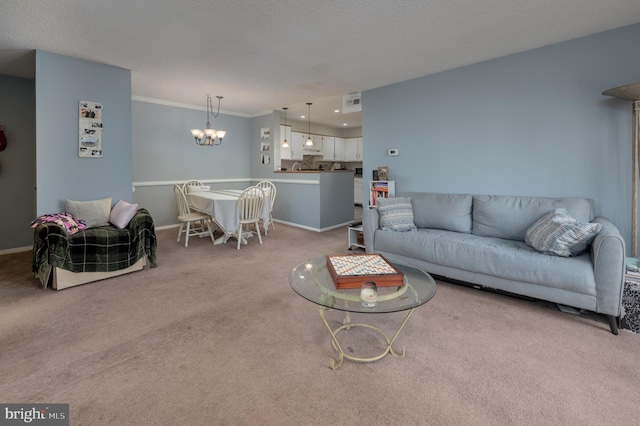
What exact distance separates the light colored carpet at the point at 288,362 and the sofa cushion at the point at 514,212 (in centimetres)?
Answer: 69

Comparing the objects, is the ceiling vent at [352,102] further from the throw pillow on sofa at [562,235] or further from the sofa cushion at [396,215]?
the throw pillow on sofa at [562,235]

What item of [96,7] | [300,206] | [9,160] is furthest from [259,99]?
[9,160]

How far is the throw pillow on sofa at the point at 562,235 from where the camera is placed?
226 centimetres

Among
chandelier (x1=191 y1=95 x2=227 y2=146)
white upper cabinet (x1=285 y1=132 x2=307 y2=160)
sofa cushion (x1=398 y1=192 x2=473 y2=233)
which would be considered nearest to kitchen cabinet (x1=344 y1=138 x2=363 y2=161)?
white upper cabinet (x1=285 y1=132 x2=307 y2=160)

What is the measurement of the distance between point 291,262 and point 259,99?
3.09m

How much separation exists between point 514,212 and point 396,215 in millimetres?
1150

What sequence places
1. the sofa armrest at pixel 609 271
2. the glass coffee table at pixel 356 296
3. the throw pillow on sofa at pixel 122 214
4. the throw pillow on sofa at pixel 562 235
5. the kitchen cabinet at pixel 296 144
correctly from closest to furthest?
the glass coffee table at pixel 356 296
the sofa armrest at pixel 609 271
the throw pillow on sofa at pixel 562 235
the throw pillow on sofa at pixel 122 214
the kitchen cabinet at pixel 296 144

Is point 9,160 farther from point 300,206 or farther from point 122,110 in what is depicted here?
point 300,206

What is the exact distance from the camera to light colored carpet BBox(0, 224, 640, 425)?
4.68ft

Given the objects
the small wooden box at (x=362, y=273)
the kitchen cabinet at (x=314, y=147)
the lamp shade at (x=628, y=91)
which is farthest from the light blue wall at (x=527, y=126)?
the kitchen cabinet at (x=314, y=147)

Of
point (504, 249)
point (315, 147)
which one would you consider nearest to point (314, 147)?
point (315, 147)
